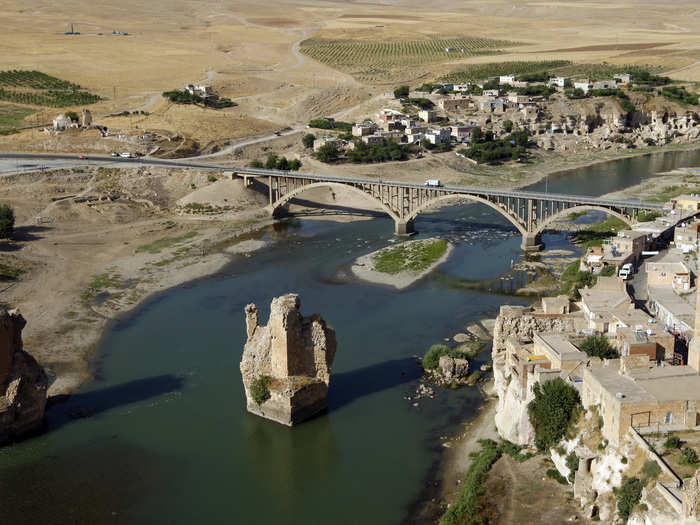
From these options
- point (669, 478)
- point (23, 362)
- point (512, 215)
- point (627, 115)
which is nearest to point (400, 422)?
point (669, 478)

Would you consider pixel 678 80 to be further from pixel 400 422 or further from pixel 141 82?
pixel 400 422

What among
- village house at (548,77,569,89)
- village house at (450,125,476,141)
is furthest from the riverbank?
village house at (548,77,569,89)

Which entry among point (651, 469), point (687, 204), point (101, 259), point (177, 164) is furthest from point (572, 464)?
point (177, 164)

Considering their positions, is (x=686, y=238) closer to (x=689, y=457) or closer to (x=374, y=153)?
(x=689, y=457)

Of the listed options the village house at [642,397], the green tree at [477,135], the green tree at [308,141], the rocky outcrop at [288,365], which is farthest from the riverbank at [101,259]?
the village house at [642,397]

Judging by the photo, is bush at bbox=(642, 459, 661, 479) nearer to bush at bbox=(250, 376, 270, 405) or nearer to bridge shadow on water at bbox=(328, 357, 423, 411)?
bridge shadow on water at bbox=(328, 357, 423, 411)

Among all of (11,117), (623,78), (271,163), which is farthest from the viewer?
(623,78)
